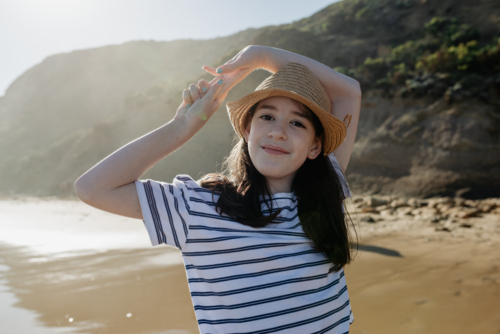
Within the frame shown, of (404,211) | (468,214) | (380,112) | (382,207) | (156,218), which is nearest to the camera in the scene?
(156,218)

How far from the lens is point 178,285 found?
10.1 feet

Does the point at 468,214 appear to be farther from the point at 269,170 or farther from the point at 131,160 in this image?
the point at 131,160

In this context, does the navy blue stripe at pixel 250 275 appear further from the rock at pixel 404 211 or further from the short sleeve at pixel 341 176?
the rock at pixel 404 211

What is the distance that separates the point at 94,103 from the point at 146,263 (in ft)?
134

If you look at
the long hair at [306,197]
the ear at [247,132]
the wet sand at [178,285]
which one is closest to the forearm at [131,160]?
the long hair at [306,197]

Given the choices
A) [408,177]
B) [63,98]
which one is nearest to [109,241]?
[408,177]

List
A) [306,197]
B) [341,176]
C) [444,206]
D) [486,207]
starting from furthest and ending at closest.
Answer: [444,206]
[486,207]
[341,176]
[306,197]

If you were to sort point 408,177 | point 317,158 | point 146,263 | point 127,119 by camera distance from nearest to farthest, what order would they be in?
point 317,158, point 146,263, point 408,177, point 127,119

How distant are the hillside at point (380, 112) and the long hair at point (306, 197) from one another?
7984 mm

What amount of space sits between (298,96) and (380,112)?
10638mm

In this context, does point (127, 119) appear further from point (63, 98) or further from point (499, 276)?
point (63, 98)

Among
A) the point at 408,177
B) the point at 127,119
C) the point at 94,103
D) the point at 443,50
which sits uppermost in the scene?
the point at 94,103

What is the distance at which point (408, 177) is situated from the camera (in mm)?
8875

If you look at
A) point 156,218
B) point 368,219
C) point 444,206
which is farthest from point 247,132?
point 444,206
